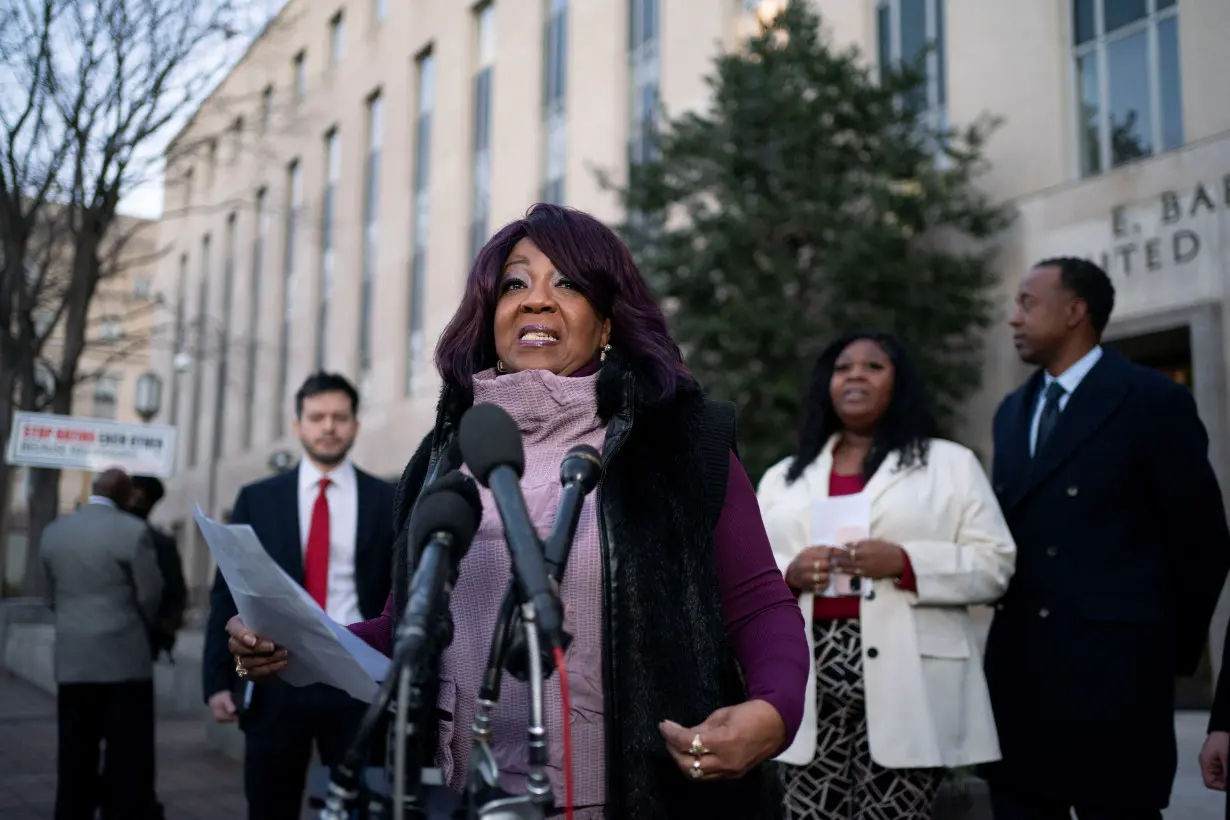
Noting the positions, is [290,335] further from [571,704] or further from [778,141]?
[571,704]

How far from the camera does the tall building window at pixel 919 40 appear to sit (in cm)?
1382

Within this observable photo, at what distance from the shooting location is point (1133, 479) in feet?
11.7

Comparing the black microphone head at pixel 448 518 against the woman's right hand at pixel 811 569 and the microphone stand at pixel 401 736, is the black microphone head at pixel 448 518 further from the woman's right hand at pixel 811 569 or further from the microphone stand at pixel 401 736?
the woman's right hand at pixel 811 569

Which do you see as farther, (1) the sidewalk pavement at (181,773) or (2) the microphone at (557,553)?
(1) the sidewalk pavement at (181,773)

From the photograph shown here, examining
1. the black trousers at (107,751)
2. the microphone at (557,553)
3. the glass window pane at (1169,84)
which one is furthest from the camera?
the glass window pane at (1169,84)

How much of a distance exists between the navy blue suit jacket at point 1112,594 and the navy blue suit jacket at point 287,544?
253 centimetres

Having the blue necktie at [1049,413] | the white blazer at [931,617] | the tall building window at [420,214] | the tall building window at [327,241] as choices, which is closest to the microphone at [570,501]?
the white blazer at [931,617]

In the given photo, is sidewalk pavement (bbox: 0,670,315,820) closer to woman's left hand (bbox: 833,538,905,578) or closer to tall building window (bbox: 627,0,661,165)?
woman's left hand (bbox: 833,538,905,578)

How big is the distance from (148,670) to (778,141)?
8.01 meters

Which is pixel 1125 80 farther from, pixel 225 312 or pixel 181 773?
pixel 225 312

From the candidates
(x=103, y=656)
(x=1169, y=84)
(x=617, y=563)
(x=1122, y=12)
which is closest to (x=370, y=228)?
(x=1122, y=12)

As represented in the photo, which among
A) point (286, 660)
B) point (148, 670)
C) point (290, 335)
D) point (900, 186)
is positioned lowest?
point (148, 670)

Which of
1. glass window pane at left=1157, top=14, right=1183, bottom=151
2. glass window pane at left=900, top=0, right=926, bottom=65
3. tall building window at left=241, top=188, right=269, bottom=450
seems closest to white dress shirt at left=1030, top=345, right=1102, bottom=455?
glass window pane at left=1157, top=14, right=1183, bottom=151

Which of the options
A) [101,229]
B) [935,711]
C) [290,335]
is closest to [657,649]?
[935,711]
